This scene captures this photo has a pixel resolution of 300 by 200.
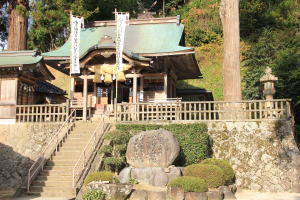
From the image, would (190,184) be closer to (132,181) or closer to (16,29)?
(132,181)

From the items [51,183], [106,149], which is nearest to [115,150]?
[106,149]

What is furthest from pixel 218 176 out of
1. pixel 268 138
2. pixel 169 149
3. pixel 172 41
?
pixel 172 41

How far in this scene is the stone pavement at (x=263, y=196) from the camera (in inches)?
510

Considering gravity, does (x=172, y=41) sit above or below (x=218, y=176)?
above

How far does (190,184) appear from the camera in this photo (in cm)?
1142

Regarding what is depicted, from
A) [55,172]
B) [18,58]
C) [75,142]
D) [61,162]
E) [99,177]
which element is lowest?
[55,172]

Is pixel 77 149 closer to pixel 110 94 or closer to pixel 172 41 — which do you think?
pixel 110 94

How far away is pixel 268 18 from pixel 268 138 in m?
25.5

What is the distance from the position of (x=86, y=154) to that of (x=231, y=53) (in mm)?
9847

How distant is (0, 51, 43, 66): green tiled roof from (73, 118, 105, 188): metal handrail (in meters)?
5.70

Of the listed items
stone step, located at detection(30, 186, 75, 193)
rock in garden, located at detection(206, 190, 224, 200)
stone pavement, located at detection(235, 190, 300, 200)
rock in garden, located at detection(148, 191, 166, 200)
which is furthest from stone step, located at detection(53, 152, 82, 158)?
stone pavement, located at detection(235, 190, 300, 200)

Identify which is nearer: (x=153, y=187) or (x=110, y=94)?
(x=153, y=187)

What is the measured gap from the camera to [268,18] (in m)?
37.1

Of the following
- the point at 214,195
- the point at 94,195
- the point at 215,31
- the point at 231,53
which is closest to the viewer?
the point at 94,195
